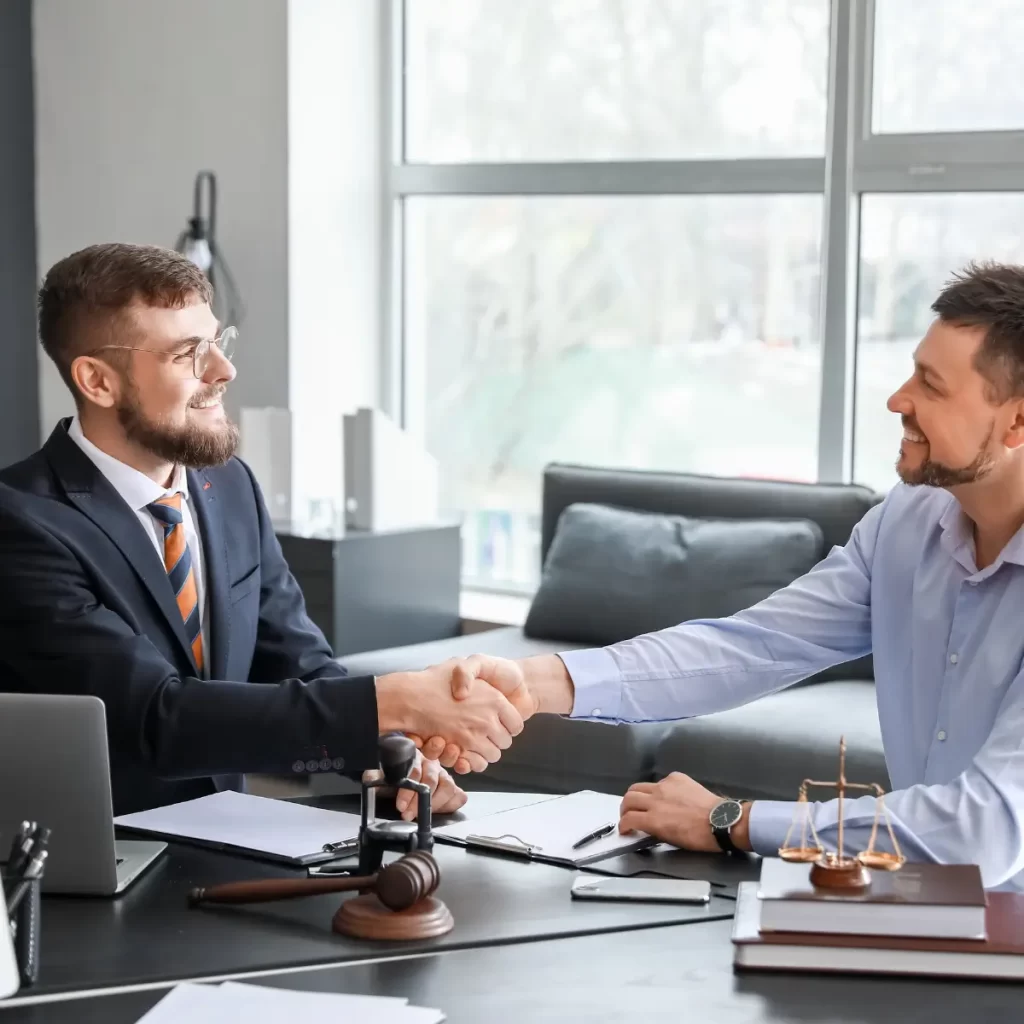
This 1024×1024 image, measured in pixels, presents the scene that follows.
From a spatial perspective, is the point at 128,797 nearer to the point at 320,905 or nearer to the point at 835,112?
the point at 320,905

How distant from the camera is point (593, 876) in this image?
1806 millimetres

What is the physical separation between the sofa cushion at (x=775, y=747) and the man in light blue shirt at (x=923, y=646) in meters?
0.95

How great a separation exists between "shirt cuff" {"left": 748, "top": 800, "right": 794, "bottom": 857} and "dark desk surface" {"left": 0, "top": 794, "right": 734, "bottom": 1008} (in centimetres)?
16

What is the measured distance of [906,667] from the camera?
2266mm

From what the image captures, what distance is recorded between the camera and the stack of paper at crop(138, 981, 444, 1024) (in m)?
1.39

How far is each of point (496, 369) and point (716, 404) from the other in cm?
78

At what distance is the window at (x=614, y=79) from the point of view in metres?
4.54

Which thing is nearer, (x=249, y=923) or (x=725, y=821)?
(x=249, y=923)

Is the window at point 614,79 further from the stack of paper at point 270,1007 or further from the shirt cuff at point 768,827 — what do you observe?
the stack of paper at point 270,1007

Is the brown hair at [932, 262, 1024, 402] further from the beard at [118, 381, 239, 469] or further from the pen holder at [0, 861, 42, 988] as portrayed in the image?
the pen holder at [0, 861, 42, 988]

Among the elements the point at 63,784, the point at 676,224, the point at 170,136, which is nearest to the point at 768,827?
the point at 63,784

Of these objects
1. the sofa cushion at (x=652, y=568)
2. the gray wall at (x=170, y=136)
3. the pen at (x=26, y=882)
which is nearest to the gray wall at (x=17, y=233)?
the gray wall at (x=170, y=136)

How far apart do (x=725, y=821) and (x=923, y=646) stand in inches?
18.8

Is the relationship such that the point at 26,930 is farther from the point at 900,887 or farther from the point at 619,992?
the point at 900,887
